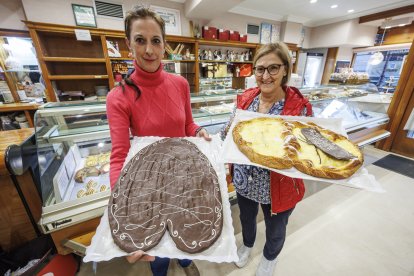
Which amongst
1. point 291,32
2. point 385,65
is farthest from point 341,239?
point 385,65

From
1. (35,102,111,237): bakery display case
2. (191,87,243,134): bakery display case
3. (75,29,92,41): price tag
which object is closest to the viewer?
(35,102,111,237): bakery display case

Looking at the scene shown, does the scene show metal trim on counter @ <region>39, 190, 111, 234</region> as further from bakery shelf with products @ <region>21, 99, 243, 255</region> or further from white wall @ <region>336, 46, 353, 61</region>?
white wall @ <region>336, 46, 353, 61</region>

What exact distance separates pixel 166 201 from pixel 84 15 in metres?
4.44

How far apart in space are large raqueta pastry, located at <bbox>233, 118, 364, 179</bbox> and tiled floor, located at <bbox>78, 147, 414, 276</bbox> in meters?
1.19

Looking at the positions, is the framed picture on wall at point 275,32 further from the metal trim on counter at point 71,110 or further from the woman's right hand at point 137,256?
the woman's right hand at point 137,256

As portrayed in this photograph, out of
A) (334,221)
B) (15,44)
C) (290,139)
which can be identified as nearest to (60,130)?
(290,139)

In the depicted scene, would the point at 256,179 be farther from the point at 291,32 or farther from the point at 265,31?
the point at 291,32

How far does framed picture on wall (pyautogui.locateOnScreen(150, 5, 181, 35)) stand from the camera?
13.4ft

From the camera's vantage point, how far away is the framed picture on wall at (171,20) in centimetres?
409

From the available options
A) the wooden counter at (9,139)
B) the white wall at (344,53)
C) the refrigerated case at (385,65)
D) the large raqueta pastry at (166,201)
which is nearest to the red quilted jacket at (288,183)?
the large raqueta pastry at (166,201)

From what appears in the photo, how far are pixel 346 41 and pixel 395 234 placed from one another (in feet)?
21.5

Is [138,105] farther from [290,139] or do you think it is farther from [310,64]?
[310,64]

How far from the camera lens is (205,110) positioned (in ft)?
6.36

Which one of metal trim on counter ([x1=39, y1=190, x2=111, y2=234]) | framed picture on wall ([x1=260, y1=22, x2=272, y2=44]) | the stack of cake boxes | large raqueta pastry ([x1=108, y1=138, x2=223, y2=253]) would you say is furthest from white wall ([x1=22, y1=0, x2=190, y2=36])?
large raqueta pastry ([x1=108, y1=138, x2=223, y2=253])
